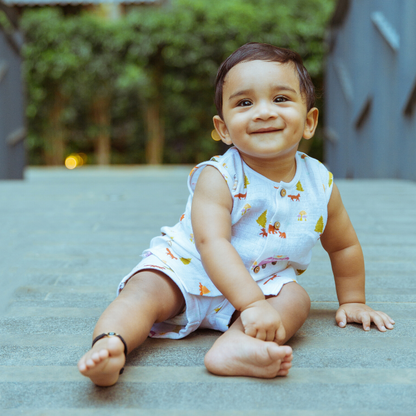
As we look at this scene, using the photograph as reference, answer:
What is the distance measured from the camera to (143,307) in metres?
1.07

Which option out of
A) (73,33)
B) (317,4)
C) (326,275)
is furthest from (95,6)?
(326,275)

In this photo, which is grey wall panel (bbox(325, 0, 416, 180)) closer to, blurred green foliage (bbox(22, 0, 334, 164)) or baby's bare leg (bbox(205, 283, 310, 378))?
blurred green foliage (bbox(22, 0, 334, 164))

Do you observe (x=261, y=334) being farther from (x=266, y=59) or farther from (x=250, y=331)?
(x=266, y=59)

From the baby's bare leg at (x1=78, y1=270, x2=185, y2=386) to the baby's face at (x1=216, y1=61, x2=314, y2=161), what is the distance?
1.23 ft

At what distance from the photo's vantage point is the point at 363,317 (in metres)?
1.23

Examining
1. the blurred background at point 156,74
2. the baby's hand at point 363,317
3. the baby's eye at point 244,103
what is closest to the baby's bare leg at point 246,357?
A: the baby's hand at point 363,317

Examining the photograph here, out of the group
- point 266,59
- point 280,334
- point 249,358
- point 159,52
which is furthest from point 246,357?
point 159,52

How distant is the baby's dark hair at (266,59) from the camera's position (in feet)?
3.79

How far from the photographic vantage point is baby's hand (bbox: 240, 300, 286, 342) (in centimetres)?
99

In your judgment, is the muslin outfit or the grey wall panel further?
the grey wall panel

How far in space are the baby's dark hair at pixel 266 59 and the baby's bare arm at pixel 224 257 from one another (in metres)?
0.23

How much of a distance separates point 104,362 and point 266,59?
0.73m

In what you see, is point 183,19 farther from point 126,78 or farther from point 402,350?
point 402,350


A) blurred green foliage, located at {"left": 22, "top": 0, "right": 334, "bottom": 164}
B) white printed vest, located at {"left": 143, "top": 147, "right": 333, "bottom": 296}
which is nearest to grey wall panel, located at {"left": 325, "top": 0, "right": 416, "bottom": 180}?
blurred green foliage, located at {"left": 22, "top": 0, "right": 334, "bottom": 164}
